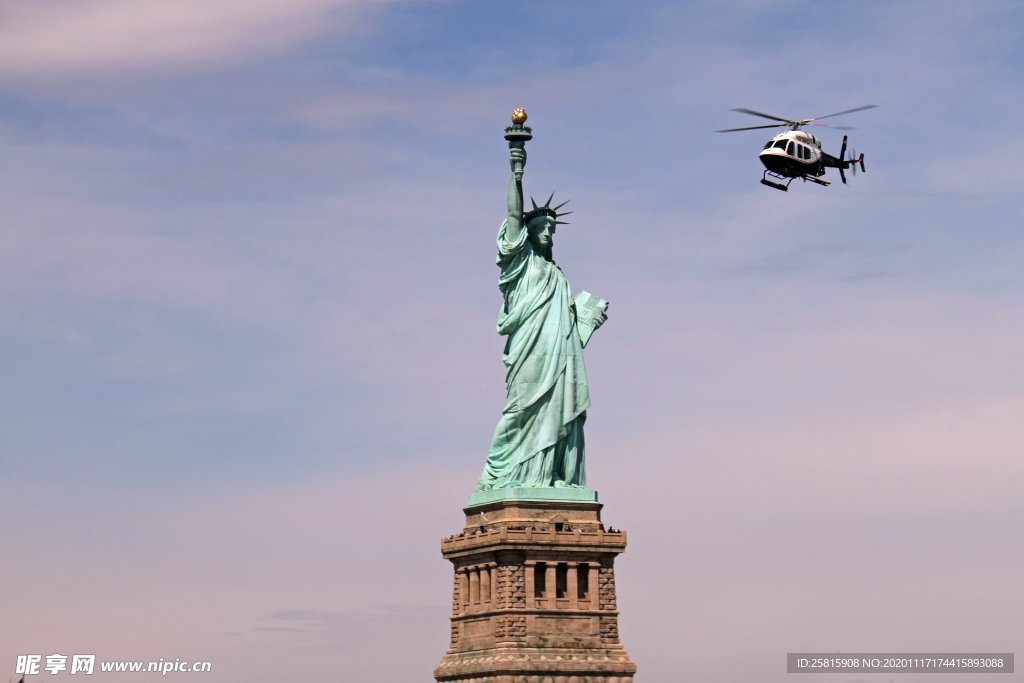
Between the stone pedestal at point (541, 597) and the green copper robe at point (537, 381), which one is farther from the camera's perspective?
the green copper robe at point (537, 381)

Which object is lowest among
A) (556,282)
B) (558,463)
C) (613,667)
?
(613,667)

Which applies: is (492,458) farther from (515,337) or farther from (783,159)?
(783,159)

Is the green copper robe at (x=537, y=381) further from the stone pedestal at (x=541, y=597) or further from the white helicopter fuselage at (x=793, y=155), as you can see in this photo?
the white helicopter fuselage at (x=793, y=155)

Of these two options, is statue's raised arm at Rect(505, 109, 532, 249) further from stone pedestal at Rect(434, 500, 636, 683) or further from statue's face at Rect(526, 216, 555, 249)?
stone pedestal at Rect(434, 500, 636, 683)

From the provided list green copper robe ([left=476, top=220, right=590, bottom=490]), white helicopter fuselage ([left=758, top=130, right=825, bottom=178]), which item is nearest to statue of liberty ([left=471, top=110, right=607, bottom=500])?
green copper robe ([left=476, top=220, right=590, bottom=490])

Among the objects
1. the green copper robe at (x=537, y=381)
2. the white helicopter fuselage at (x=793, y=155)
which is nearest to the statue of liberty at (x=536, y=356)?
the green copper robe at (x=537, y=381)

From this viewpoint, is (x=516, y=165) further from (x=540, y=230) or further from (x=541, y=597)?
(x=541, y=597)

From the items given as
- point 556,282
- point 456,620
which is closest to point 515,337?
Result: point 556,282
